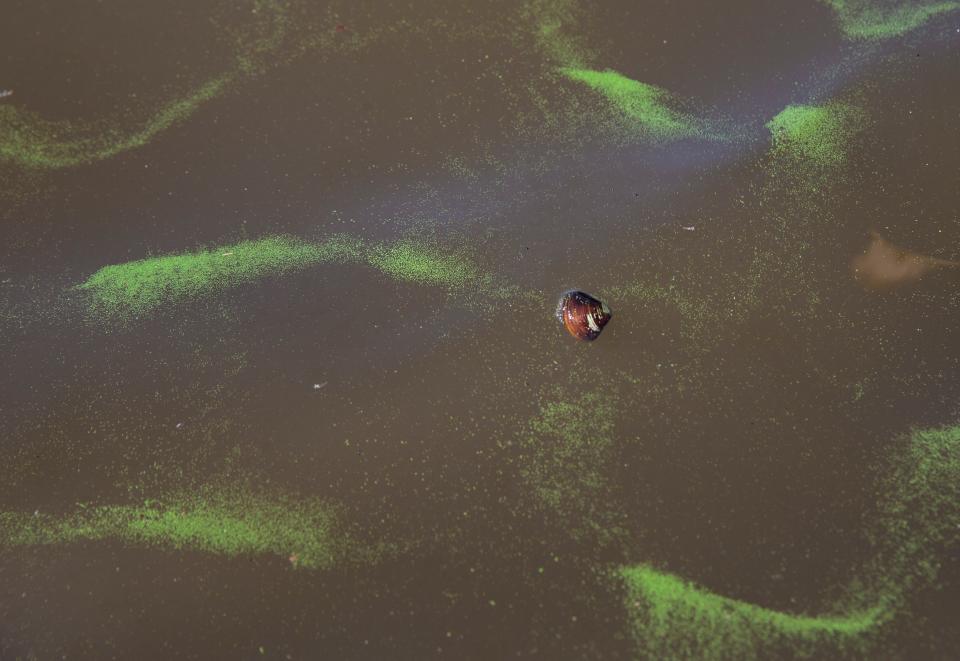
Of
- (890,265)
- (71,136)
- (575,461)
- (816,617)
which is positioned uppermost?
(71,136)

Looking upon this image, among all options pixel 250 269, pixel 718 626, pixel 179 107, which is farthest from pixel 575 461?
pixel 179 107

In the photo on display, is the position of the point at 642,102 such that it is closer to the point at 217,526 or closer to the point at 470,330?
the point at 470,330

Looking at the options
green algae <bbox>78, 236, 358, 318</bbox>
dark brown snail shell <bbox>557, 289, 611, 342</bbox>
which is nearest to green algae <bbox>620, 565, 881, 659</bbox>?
dark brown snail shell <bbox>557, 289, 611, 342</bbox>

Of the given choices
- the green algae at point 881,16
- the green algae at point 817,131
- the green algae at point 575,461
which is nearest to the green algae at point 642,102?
the green algae at point 817,131

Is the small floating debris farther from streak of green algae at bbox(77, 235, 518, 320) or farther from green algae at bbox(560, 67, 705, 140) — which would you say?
streak of green algae at bbox(77, 235, 518, 320)

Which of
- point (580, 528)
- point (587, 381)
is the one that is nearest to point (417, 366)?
point (587, 381)

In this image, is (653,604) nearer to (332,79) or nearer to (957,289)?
(957,289)
